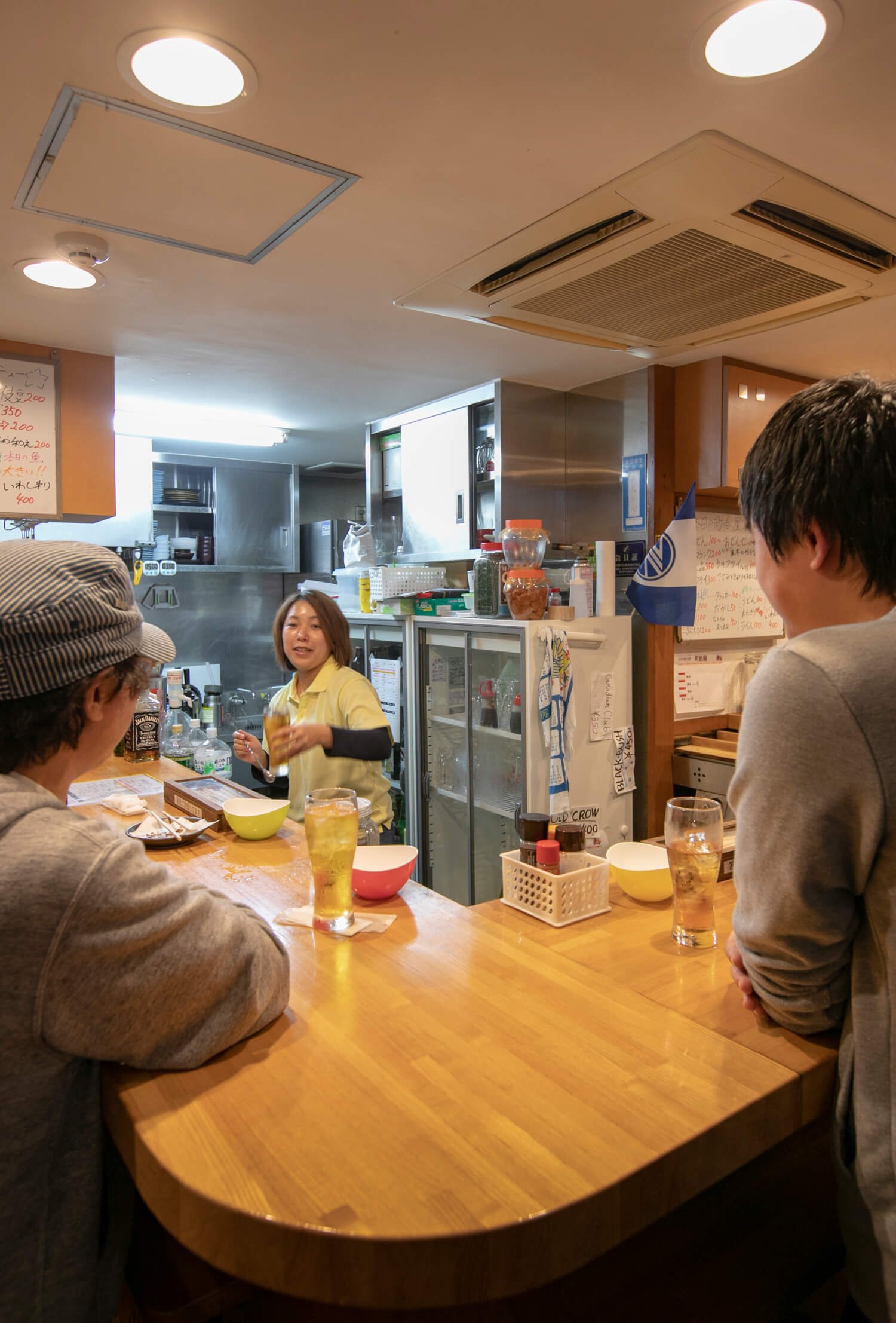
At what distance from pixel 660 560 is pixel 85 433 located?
2.32 m

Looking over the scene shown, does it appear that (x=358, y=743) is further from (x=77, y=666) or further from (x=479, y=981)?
(x=77, y=666)

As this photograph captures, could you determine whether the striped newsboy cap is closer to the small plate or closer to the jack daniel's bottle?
the small plate

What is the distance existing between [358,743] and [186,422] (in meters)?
2.62

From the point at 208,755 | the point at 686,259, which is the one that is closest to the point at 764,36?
the point at 686,259

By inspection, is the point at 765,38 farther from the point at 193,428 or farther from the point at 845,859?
the point at 193,428

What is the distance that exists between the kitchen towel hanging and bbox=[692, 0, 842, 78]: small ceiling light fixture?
1.96m

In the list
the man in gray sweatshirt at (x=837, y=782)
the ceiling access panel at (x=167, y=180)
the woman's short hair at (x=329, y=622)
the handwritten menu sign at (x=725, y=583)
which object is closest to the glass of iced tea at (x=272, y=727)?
the woman's short hair at (x=329, y=622)

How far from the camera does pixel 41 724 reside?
1.00 meters

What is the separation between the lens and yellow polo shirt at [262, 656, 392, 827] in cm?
269

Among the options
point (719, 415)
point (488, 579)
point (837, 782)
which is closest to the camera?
point (837, 782)

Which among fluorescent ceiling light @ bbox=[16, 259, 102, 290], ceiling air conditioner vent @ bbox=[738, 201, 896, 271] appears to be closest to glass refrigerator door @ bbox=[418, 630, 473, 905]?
fluorescent ceiling light @ bbox=[16, 259, 102, 290]

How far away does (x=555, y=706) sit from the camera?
10.3 feet

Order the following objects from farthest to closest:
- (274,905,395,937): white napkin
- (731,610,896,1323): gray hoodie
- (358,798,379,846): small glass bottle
Answer: (358,798,379,846): small glass bottle → (274,905,395,937): white napkin → (731,610,896,1323): gray hoodie

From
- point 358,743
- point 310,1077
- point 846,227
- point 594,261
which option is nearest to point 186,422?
point 358,743
